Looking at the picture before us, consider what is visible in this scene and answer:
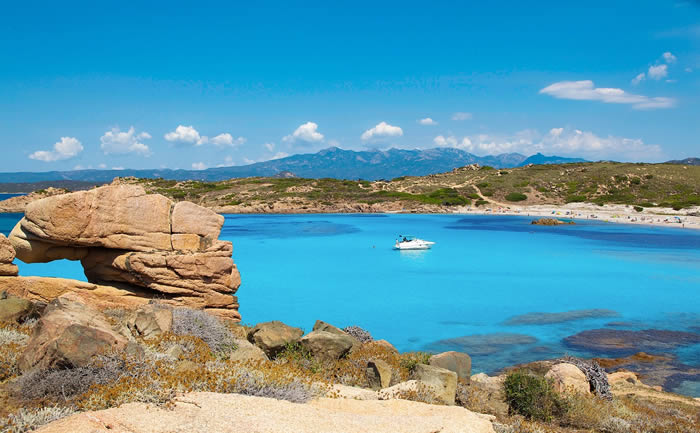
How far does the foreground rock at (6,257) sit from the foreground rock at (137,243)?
0.15m

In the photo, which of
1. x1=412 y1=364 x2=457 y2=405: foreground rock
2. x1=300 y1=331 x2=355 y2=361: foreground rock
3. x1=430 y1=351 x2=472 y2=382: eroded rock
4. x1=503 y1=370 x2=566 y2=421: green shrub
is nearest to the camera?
x1=412 y1=364 x2=457 y2=405: foreground rock

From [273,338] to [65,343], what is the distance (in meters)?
3.75

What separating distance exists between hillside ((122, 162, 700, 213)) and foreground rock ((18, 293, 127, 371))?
72543mm

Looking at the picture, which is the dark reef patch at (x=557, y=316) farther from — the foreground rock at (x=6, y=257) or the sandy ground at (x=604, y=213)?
the sandy ground at (x=604, y=213)

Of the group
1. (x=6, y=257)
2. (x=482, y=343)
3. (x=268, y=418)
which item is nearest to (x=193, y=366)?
(x=268, y=418)

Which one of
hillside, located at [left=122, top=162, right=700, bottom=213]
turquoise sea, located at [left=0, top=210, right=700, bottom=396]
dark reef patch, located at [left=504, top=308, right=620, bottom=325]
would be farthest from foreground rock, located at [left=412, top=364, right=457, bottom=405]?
hillside, located at [left=122, top=162, right=700, bottom=213]

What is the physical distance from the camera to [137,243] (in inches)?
436

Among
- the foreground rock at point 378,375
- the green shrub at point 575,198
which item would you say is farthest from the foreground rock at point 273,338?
the green shrub at point 575,198

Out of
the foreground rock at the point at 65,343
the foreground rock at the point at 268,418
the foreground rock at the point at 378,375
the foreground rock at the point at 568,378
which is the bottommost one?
the foreground rock at the point at 568,378

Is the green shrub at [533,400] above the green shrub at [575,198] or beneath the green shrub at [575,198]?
beneath

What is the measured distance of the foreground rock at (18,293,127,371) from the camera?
214 inches

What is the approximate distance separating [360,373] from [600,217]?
215 feet

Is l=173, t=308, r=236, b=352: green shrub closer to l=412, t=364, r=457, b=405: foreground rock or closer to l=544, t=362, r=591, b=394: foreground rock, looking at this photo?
l=412, t=364, r=457, b=405: foreground rock

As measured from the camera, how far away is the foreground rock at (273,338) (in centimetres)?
851
